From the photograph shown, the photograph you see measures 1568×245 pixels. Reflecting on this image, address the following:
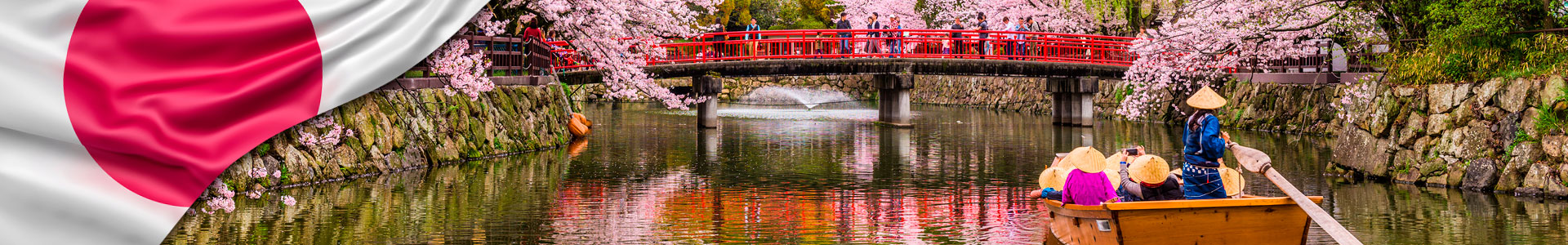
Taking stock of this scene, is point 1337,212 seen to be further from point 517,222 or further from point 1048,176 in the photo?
point 517,222

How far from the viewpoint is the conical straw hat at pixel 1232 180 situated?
1137 centimetres

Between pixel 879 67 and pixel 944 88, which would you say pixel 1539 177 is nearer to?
pixel 879 67

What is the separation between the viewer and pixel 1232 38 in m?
25.7

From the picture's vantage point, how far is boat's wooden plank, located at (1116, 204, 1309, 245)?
9.98 metres

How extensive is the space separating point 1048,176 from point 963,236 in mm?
1191

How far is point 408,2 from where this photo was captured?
1035 cm

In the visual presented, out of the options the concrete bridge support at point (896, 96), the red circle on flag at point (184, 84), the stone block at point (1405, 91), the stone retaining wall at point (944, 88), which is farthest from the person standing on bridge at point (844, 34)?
the red circle on flag at point (184, 84)

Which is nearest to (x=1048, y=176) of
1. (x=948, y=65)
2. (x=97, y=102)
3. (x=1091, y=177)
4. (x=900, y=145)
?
(x=1091, y=177)

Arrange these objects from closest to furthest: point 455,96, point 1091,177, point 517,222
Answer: point 1091,177 < point 517,222 < point 455,96

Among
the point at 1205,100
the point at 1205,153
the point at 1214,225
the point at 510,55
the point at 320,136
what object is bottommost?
the point at 1214,225

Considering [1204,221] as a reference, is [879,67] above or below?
above

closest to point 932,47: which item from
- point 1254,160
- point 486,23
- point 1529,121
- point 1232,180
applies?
point 486,23

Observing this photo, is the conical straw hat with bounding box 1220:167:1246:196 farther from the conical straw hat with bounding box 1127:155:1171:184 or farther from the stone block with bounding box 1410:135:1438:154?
the stone block with bounding box 1410:135:1438:154

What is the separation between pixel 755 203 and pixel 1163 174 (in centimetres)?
562
